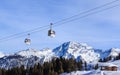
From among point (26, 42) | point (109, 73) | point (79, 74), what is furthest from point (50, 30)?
point (79, 74)

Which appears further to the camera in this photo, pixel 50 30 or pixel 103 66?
pixel 103 66

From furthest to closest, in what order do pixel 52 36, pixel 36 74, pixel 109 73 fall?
pixel 36 74 < pixel 109 73 < pixel 52 36

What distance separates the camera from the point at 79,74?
181m

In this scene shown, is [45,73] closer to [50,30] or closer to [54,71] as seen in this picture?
[54,71]

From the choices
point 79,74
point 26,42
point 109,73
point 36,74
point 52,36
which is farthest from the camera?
point 36,74

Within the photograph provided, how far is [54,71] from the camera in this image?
19962cm

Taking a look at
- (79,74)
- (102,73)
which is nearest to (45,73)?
(79,74)

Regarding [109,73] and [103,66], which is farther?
[103,66]

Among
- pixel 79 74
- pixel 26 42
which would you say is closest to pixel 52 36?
pixel 26 42

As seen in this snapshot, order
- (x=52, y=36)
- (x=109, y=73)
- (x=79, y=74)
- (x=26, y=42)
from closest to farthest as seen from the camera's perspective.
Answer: (x=52, y=36)
(x=26, y=42)
(x=109, y=73)
(x=79, y=74)

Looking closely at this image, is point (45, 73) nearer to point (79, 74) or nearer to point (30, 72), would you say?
point (30, 72)

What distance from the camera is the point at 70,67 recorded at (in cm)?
19912

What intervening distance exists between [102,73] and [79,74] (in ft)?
93.6

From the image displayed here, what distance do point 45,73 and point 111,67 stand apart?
33.6 meters
